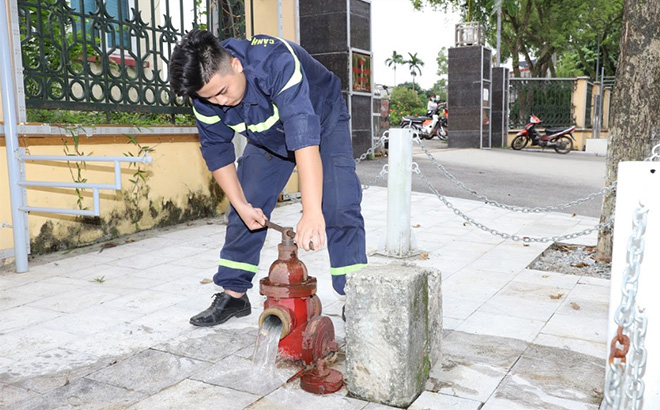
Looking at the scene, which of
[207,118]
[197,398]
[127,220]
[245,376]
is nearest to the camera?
[197,398]

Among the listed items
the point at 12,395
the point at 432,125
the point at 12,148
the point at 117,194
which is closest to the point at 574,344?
the point at 12,395

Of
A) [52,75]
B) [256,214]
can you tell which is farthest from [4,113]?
[256,214]

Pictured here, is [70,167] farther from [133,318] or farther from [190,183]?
[133,318]

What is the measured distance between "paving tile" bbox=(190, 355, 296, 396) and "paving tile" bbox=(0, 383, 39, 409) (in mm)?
680

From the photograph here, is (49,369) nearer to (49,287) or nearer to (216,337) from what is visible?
(216,337)

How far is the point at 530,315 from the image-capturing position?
12.0 ft

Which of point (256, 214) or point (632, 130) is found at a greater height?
point (632, 130)

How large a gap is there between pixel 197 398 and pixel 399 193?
284 centimetres

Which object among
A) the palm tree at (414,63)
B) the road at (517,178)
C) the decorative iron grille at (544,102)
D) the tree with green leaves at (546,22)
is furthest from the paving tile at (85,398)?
the palm tree at (414,63)

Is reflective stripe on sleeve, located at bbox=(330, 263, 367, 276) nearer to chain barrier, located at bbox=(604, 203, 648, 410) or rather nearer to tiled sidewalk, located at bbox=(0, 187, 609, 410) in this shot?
tiled sidewalk, located at bbox=(0, 187, 609, 410)

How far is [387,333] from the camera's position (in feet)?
8.10

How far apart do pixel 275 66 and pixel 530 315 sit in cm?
216

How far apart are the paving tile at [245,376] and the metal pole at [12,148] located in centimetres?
248

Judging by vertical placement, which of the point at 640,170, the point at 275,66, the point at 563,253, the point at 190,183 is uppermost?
the point at 275,66
